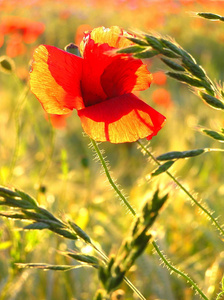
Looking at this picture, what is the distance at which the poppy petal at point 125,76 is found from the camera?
73 cm

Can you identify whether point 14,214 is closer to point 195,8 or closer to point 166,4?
point 166,4

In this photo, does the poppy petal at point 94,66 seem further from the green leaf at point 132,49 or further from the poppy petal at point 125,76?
the green leaf at point 132,49

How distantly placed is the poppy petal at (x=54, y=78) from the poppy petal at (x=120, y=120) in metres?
0.03

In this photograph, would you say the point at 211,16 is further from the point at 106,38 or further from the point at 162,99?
the point at 162,99

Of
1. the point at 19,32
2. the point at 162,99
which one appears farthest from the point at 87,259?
the point at 19,32

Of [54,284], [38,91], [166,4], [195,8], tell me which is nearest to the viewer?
[38,91]

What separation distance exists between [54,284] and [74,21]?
778 cm

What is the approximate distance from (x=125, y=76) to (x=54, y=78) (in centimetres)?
10

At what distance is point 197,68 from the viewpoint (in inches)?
22.6

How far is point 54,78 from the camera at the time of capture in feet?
2.31

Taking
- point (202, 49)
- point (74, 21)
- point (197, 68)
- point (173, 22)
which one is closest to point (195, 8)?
point (173, 22)

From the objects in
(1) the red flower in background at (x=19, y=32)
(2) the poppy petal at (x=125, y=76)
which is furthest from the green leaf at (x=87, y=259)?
(1) the red flower in background at (x=19, y=32)

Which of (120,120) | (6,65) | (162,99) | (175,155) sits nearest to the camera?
(175,155)

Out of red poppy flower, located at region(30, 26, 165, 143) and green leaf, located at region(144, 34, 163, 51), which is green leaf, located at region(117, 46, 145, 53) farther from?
red poppy flower, located at region(30, 26, 165, 143)
